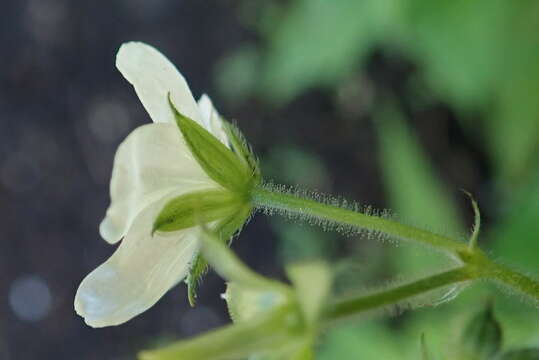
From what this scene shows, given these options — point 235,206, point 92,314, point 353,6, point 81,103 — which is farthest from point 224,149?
point 81,103

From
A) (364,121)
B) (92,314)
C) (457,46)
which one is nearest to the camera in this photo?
(92,314)

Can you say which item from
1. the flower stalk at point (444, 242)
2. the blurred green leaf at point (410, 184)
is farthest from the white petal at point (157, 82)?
the blurred green leaf at point (410, 184)

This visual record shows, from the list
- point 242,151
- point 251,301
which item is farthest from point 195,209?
point 251,301

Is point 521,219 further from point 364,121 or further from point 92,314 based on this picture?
point 92,314

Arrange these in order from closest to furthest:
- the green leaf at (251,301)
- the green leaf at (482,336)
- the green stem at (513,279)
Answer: the green leaf at (251,301), the green stem at (513,279), the green leaf at (482,336)

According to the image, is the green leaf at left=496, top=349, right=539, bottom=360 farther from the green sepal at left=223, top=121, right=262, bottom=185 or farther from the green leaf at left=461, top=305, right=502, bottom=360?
the green sepal at left=223, top=121, right=262, bottom=185

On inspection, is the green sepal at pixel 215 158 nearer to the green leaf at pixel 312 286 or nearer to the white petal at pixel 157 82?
the white petal at pixel 157 82
